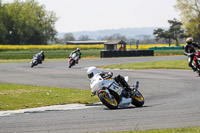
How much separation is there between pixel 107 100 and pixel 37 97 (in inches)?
166

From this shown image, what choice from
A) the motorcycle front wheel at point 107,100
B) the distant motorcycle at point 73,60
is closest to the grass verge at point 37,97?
the motorcycle front wheel at point 107,100

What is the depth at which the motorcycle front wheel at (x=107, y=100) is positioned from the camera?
40.2 ft

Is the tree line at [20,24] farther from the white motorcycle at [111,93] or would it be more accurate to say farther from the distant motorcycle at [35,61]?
the white motorcycle at [111,93]

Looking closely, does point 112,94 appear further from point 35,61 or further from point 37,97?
point 35,61

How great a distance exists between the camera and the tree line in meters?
116

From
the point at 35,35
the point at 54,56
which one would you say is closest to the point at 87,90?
the point at 54,56

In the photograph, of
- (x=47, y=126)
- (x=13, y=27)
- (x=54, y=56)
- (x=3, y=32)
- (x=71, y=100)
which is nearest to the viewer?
(x=47, y=126)

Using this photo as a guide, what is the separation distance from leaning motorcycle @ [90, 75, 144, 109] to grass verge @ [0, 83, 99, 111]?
208 cm

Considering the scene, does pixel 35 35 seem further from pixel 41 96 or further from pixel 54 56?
pixel 41 96

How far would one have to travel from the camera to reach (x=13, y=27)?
11819cm

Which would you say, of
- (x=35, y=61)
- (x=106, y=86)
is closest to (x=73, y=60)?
(x=35, y=61)

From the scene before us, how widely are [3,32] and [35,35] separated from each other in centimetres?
1455

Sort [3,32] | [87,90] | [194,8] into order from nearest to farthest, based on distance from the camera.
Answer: [87,90], [194,8], [3,32]

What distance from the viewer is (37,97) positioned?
51.8ft
